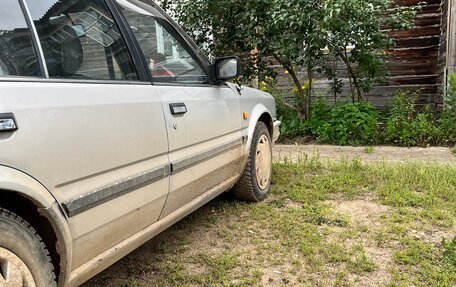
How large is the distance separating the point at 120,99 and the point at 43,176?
0.61 metres

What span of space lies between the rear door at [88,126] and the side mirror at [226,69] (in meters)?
0.96

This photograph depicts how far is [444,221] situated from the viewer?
341cm

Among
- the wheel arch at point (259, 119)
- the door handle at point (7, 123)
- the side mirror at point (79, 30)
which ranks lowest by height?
the wheel arch at point (259, 119)

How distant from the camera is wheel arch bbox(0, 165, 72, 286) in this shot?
5.03ft

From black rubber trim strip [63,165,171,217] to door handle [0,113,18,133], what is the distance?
0.40 metres

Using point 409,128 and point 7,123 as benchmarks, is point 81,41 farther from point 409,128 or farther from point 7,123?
point 409,128

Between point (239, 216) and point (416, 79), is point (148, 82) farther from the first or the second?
point (416, 79)

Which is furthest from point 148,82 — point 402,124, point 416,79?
point 416,79

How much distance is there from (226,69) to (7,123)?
79.1 inches

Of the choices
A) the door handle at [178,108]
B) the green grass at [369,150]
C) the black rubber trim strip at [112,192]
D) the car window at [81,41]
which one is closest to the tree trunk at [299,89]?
the green grass at [369,150]

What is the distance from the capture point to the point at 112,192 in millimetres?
2027

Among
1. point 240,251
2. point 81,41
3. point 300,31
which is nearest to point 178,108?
point 81,41

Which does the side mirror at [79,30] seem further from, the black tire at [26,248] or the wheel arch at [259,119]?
the wheel arch at [259,119]

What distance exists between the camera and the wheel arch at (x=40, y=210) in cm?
153
